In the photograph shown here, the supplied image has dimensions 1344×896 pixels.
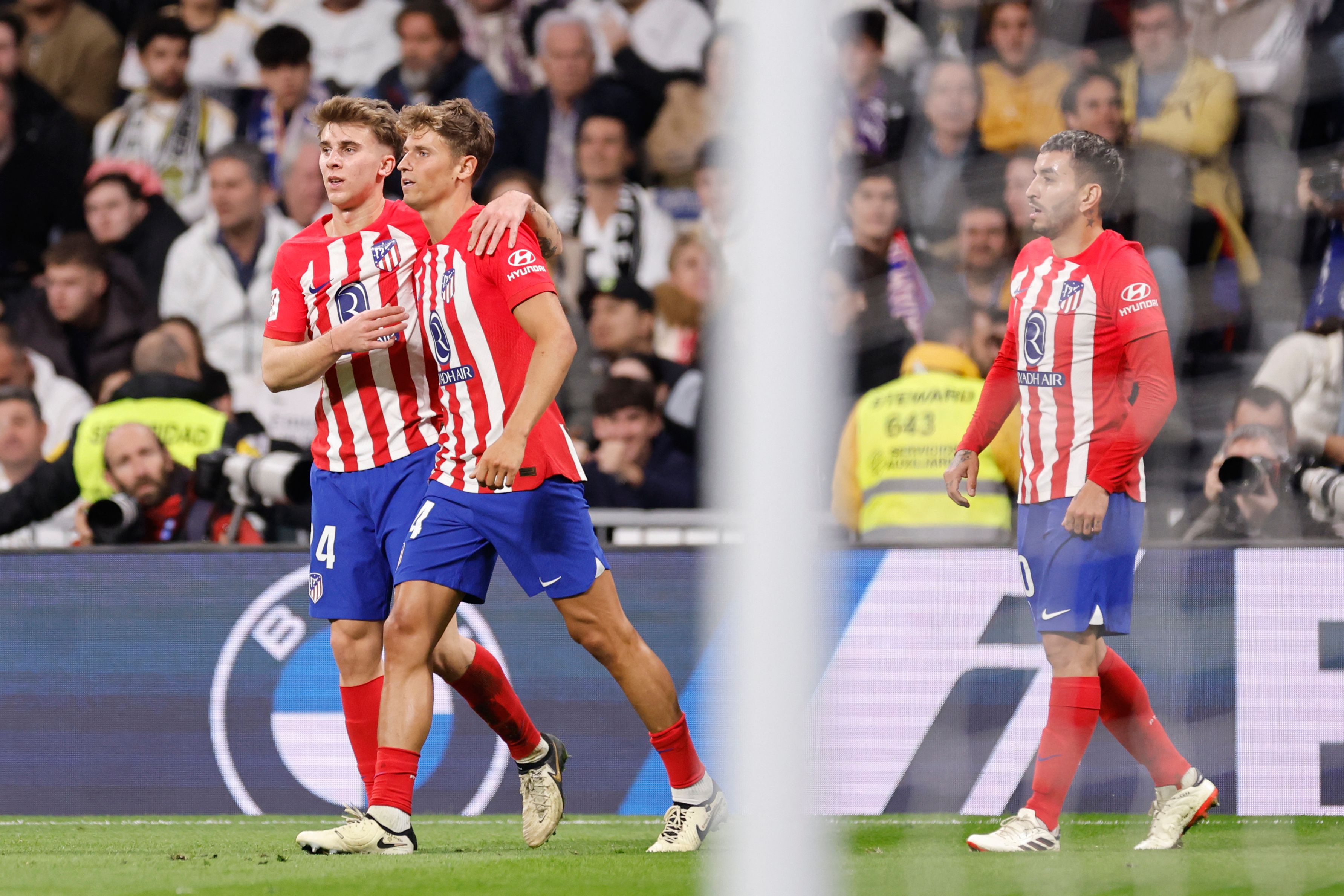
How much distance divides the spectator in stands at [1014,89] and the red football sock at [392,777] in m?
2.41

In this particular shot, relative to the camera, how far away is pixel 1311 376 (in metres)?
4.73

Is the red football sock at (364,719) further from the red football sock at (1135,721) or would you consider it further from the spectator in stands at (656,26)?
the spectator in stands at (656,26)

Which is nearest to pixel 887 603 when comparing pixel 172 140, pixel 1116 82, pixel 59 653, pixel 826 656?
pixel 826 656

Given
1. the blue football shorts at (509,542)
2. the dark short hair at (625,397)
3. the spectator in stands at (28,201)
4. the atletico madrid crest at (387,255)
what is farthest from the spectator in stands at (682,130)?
the blue football shorts at (509,542)

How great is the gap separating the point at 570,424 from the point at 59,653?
230cm

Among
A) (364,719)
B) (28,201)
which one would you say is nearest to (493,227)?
(364,719)

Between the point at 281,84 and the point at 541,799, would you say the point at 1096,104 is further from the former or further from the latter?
the point at 281,84

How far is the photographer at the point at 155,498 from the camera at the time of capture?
20.0 ft

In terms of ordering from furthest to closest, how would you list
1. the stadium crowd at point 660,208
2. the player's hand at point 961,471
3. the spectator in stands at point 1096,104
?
1. the stadium crowd at point 660,208
2. the spectator in stands at point 1096,104
3. the player's hand at point 961,471

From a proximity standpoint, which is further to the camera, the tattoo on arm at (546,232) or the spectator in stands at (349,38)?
the spectator in stands at (349,38)

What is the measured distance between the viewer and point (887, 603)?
5285 mm

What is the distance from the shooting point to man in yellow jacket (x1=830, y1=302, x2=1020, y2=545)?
4.95 meters

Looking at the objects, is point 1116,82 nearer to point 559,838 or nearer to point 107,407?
point 559,838

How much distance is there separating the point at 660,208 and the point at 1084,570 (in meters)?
3.82
